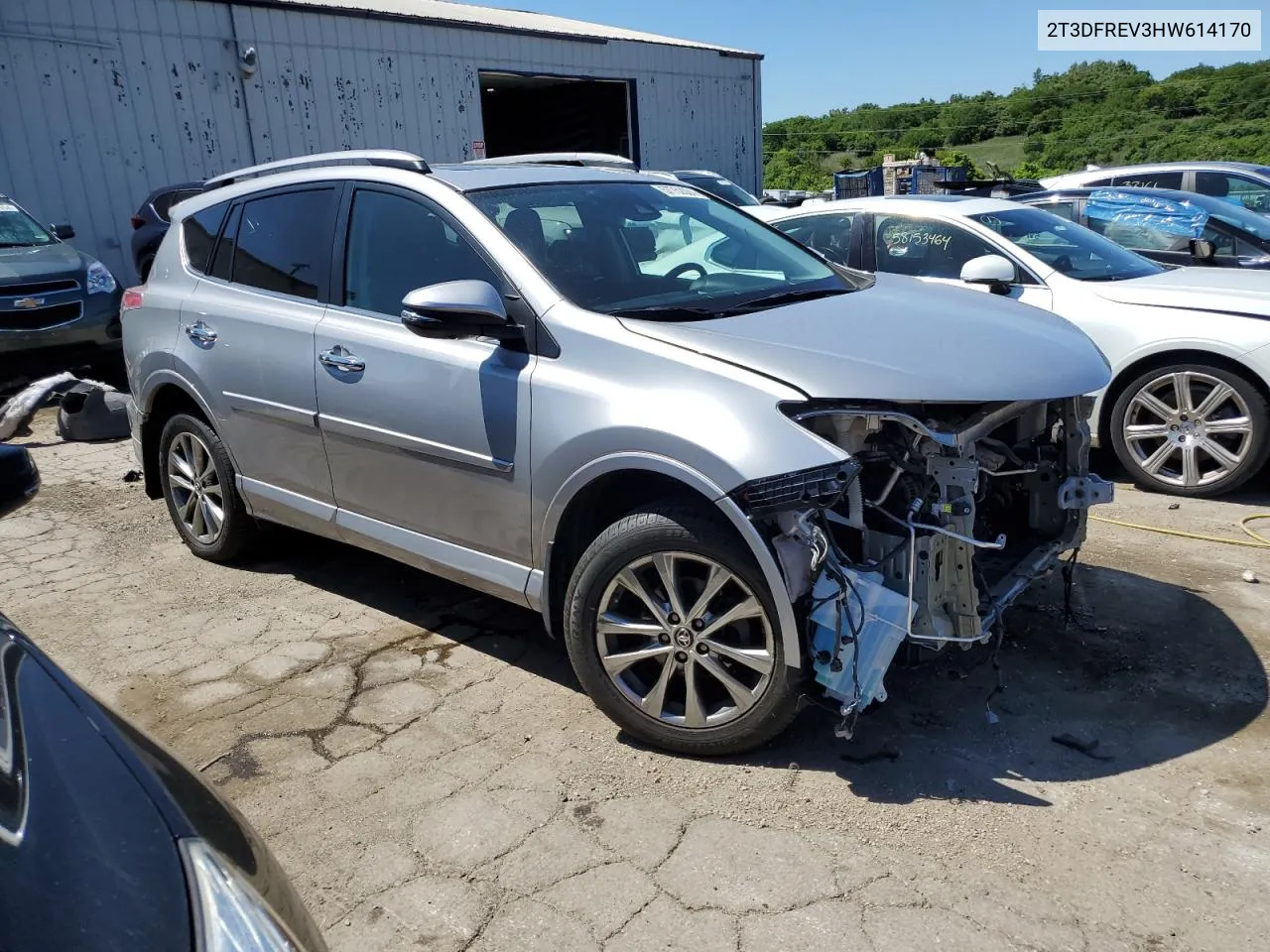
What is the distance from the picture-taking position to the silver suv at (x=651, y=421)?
291 centimetres

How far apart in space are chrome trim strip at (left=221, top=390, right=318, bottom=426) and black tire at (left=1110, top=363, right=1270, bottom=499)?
4.45 metres

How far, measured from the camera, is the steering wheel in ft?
12.4

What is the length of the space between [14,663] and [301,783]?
1.53m

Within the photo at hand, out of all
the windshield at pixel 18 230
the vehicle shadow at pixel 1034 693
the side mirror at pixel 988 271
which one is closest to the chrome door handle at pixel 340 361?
the vehicle shadow at pixel 1034 693

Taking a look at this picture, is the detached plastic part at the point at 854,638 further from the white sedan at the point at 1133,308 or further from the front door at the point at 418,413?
the white sedan at the point at 1133,308

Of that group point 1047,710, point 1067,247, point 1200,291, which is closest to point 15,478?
point 1047,710

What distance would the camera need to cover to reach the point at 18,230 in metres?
9.32

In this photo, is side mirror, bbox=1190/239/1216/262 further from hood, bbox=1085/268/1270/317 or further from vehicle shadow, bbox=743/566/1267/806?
vehicle shadow, bbox=743/566/1267/806

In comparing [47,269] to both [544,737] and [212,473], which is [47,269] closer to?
[212,473]

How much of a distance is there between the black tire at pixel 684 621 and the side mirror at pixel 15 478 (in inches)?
61.8

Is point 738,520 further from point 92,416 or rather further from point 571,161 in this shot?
point 92,416

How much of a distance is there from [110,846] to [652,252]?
9.82 ft

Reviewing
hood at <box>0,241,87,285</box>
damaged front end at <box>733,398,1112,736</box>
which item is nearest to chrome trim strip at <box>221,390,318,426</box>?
damaged front end at <box>733,398,1112,736</box>

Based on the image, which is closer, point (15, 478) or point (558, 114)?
point (15, 478)
